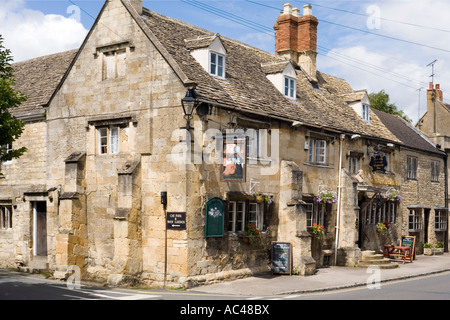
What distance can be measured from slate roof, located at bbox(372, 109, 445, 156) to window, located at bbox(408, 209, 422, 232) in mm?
3569

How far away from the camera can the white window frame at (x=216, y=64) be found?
20625 millimetres

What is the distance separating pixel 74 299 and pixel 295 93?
13.8 metres

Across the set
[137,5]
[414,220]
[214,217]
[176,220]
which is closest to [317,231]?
[214,217]

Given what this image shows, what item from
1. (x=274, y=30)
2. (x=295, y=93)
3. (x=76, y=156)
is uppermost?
(x=274, y=30)

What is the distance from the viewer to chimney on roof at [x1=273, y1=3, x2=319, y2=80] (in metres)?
29.4

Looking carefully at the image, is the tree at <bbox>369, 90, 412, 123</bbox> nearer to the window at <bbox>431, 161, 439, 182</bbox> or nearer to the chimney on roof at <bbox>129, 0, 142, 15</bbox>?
the window at <bbox>431, 161, 439, 182</bbox>

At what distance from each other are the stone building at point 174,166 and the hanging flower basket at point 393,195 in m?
1.67

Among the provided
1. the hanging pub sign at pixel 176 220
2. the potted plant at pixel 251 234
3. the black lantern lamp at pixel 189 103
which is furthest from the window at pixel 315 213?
the black lantern lamp at pixel 189 103

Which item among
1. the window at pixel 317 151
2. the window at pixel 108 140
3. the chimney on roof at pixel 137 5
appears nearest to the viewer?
the window at pixel 108 140

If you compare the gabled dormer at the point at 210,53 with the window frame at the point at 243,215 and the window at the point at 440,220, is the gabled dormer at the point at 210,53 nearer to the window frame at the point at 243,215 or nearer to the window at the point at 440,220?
the window frame at the point at 243,215

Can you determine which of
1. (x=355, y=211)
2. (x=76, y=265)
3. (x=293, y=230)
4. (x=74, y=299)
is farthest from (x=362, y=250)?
(x=74, y=299)

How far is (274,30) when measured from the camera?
29.9 meters

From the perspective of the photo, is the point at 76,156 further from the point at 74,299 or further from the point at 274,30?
the point at 274,30
